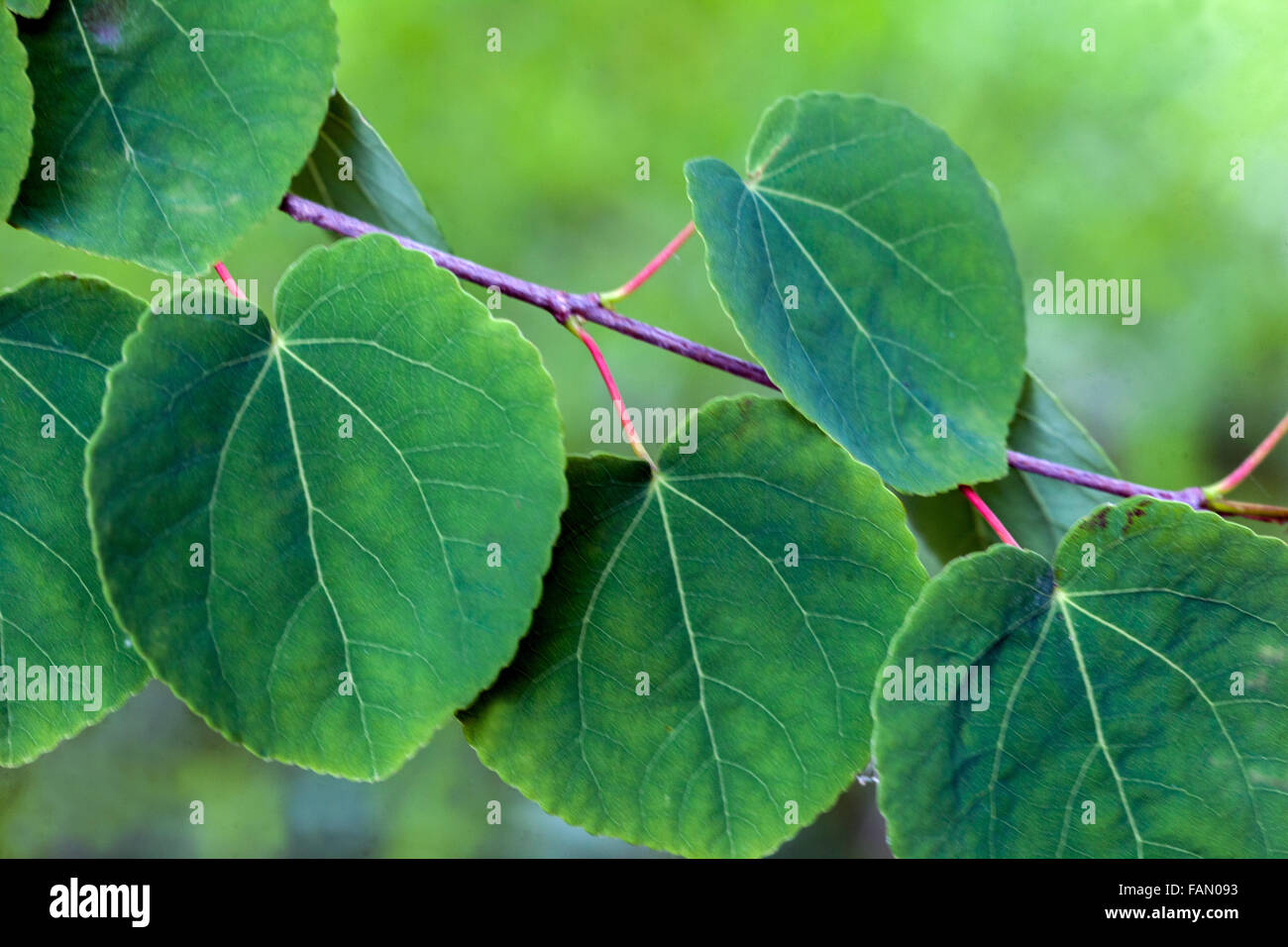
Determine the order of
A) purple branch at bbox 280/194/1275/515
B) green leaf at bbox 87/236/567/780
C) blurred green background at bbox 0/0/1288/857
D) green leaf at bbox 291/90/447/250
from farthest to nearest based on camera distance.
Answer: blurred green background at bbox 0/0/1288/857
green leaf at bbox 291/90/447/250
purple branch at bbox 280/194/1275/515
green leaf at bbox 87/236/567/780

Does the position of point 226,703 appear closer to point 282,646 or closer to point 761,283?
point 282,646

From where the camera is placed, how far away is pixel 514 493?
0.54 metres

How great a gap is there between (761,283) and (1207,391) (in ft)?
6.30

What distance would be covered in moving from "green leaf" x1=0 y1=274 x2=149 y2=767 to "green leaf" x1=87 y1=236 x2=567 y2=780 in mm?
102

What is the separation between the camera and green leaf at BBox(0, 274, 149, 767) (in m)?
0.57

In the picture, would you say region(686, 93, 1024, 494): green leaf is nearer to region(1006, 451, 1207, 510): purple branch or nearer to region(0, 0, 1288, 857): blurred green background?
region(1006, 451, 1207, 510): purple branch

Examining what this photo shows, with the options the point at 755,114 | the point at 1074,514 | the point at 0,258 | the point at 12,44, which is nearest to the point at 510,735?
the point at 12,44

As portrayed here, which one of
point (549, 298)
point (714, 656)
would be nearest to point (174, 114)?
point (549, 298)

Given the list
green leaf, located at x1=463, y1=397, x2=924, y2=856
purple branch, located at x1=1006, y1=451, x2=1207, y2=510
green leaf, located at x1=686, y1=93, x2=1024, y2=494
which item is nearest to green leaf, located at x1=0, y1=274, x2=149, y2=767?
green leaf, located at x1=463, y1=397, x2=924, y2=856

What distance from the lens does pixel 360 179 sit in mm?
860

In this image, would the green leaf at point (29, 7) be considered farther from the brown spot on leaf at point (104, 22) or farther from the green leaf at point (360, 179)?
the green leaf at point (360, 179)

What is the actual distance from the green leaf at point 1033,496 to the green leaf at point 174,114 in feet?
2.02

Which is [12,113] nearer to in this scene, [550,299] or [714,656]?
[550,299]

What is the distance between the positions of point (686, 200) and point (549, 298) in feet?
5.36
